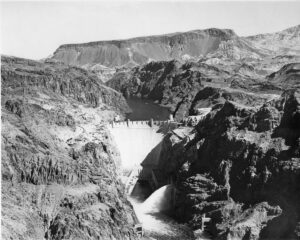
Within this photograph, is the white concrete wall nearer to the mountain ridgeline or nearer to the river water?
the river water

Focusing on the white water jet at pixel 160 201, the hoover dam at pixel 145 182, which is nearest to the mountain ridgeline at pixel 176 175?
the white water jet at pixel 160 201

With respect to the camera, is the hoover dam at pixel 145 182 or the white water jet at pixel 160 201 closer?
the hoover dam at pixel 145 182

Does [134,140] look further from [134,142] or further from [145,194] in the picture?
[145,194]

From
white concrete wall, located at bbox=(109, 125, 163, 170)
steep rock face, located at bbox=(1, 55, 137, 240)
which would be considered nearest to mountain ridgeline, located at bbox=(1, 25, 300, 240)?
steep rock face, located at bbox=(1, 55, 137, 240)

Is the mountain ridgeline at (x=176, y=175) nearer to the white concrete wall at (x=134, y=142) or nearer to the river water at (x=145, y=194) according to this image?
the river water at (x=145, y=194)

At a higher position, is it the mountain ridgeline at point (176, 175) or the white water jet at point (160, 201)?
the mountain ridgeline at point (176, 175)

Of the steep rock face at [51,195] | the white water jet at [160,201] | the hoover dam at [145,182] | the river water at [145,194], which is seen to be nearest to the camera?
the steep rock face at [51,195]

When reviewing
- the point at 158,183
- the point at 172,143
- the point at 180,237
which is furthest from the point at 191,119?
the point at 180,237

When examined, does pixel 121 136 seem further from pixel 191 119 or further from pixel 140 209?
pixel 140 209
